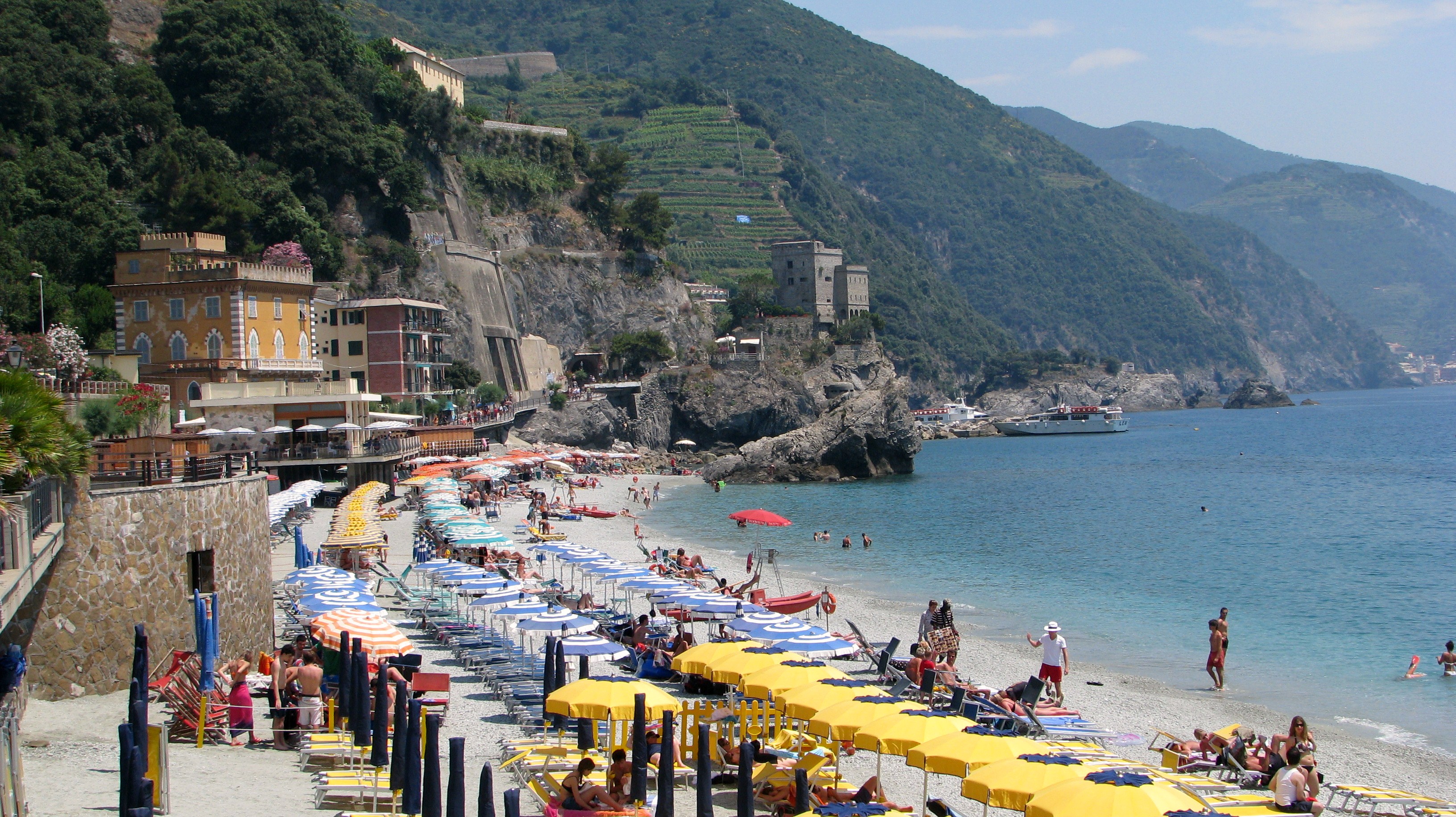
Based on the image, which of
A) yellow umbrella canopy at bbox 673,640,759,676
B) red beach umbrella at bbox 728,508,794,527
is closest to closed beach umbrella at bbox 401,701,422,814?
yellow umbrella canopy at bbox 673,640,759,676

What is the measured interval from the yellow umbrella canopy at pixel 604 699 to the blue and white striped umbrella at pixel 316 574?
874 centimetres

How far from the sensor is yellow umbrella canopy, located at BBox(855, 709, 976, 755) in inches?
436

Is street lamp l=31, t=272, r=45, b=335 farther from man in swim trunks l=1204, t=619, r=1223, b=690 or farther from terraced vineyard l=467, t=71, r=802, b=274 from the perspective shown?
terraced vineyard l=467, t=71, r=802, b=274

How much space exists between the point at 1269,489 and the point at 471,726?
54408 millimetres

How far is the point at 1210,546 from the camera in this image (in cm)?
3881

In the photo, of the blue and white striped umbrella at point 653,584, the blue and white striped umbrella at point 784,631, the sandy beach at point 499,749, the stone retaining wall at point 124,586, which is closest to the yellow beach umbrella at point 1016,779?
the sandy beach at point 499,749

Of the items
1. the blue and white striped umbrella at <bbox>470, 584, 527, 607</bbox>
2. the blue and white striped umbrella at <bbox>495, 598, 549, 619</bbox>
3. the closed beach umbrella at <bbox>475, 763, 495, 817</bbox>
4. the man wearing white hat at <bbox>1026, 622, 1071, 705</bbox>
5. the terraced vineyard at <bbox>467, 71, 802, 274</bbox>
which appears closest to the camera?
the closed beach umbrella at <bbox>475, 763, 495, 817</bbox>

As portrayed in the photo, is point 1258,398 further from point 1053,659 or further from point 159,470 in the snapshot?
point 159,470

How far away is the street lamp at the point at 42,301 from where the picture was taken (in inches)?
1442

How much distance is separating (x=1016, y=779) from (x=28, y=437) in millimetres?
9565

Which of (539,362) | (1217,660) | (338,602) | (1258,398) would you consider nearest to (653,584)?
(338,602)

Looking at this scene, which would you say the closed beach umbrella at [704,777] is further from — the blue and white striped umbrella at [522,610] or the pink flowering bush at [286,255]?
the pink flowering bush at [286,255]

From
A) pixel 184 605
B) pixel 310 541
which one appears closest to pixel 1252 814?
pixel 184 605

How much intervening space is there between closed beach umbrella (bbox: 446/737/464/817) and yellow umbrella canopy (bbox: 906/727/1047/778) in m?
4.16
